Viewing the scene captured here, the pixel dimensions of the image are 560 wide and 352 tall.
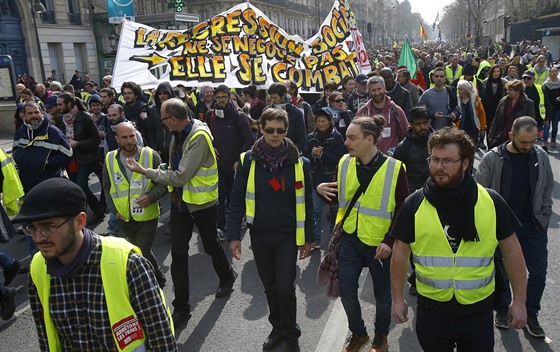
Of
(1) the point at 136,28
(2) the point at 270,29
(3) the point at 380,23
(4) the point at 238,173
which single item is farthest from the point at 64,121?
(3) the point at 380,23

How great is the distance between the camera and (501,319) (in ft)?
13.7

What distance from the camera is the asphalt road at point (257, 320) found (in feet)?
13.3

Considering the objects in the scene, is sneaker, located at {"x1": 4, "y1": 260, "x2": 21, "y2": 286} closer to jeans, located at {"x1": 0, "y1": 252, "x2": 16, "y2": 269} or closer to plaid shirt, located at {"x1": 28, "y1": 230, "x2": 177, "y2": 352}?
jeans, located at {"x1": 0, "y1": 252, "x2": 16, "y2": 269}

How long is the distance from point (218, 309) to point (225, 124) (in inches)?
103

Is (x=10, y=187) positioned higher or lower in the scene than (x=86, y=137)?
lower

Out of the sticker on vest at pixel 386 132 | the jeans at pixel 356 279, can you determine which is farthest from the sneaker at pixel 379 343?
the sticker on vest at pixel 386 132

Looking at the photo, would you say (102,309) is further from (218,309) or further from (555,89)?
(555,89)

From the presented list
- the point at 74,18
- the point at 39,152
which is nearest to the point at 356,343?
the point at 39,152

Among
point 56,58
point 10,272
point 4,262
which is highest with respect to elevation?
point 56,58

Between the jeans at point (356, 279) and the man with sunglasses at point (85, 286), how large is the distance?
6.12ft

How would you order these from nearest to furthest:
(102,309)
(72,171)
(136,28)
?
1. (102,309)
2. (72,171)
3. (136,28)

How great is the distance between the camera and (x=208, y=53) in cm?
900

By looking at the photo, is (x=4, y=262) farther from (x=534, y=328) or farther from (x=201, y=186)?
(x=534, y=328)

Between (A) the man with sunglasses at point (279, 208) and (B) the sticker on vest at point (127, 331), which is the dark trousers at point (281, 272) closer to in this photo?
(A) the man with sunglasses at point (279, 208)
